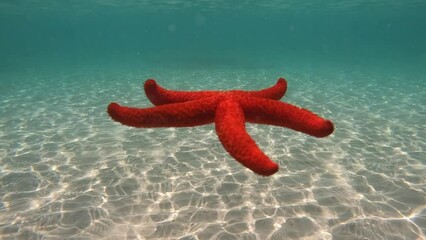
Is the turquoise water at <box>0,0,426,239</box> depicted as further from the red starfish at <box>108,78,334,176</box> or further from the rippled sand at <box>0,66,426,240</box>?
the red starfish at <box>108,78,334,176</box>

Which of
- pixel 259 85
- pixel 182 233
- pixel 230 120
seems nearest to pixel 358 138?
pixel 182 233

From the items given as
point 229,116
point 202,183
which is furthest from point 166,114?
point 202,183

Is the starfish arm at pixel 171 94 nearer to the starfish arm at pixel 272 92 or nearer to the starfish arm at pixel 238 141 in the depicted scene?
the starfish arm at pixel 272 92

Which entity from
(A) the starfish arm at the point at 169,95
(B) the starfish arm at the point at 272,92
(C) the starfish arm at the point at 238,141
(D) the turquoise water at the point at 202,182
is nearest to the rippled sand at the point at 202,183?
(D) the turquoise water at the point at 202,182

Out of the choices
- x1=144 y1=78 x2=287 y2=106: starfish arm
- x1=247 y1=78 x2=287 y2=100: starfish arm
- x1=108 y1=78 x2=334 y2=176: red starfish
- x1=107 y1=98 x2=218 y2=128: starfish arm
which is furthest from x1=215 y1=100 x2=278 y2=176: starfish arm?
x1=247 y1=78 x2=287 y2=100: starfish arm

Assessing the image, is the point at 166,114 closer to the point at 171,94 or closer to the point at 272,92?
the point at 171,94
